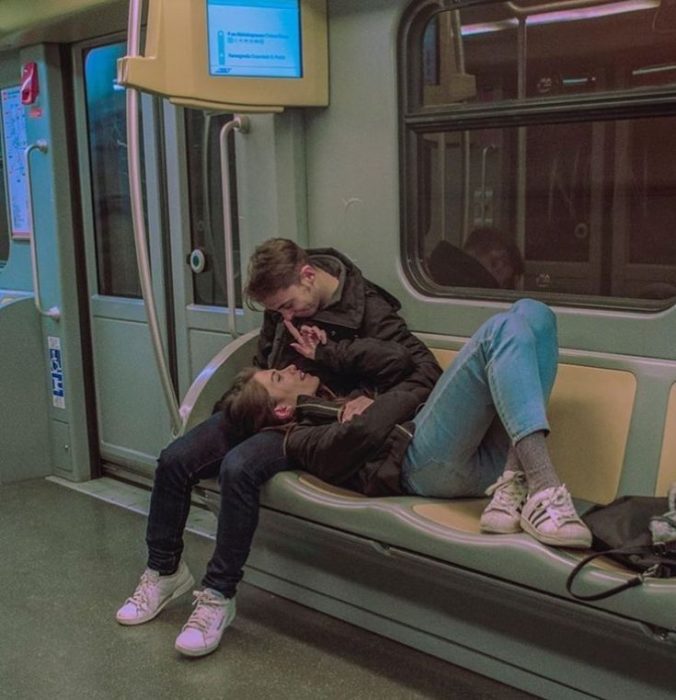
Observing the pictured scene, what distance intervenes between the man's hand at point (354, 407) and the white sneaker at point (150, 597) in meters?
0.81

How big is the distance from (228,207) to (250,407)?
0.92 meters

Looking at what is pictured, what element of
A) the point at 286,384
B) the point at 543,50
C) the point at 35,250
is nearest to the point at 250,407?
the point at 286,384

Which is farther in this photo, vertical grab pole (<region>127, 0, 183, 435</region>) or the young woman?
vertical grab pole (<region>127, 0, 183, 435</region>)

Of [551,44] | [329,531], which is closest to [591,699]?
[329,531]

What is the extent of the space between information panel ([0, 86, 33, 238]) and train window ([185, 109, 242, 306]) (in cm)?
120

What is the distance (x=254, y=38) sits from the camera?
9.70ft

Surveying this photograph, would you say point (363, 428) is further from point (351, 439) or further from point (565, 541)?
point (565, 541)

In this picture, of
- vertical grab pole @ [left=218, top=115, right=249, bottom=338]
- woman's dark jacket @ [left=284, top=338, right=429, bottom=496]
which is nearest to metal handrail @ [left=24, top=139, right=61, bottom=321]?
vertical grab pole @ [left=218, top=115, right=249, bottom=338]

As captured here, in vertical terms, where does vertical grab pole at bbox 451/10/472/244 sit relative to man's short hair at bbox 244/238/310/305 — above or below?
above

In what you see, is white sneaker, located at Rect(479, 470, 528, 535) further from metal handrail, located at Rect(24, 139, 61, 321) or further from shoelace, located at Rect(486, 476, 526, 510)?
metal handrail, located at Rect(24, 139, 61, 321)

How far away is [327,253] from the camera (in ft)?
9.85

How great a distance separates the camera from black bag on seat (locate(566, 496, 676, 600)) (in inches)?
75.4

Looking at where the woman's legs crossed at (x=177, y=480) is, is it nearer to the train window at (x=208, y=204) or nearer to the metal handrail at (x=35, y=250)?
the train window at (x=208, y=204)

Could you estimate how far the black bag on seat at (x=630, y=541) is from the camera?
1.92 metres
